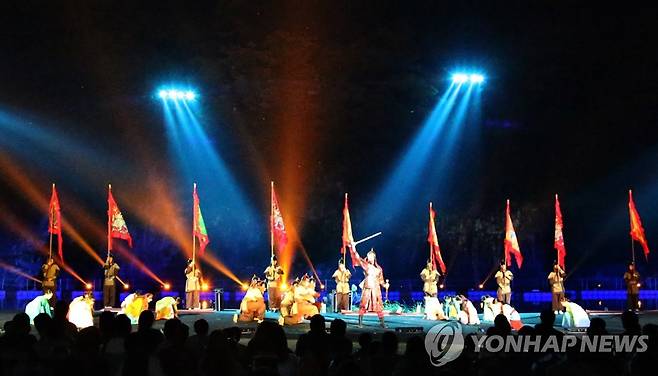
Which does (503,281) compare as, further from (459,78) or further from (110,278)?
(110,278)

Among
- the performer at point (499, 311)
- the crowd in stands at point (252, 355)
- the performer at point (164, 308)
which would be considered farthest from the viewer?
the performer at point (164, 308)

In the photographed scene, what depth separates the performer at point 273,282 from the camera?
73.5ft

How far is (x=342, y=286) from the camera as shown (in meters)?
21.9

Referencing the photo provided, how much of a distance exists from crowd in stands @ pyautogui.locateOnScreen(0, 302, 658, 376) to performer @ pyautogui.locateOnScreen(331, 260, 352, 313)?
48.9 ft

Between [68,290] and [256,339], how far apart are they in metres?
28.7

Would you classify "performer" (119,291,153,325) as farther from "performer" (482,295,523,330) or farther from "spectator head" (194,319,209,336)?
"spectator head" (194,319,209,336)

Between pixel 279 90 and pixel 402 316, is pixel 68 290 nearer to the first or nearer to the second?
pixel 279 90

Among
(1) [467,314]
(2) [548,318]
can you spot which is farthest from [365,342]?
(1) [467,314]

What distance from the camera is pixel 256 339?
627 centimetres

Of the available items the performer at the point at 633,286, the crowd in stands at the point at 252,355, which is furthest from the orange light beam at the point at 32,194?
the crowd in stands at the point at 252,355

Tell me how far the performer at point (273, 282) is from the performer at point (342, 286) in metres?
1.85

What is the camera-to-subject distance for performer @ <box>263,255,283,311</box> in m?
22.4

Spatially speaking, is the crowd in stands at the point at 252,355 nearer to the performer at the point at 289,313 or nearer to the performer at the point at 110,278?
the performer at the point at 289,313

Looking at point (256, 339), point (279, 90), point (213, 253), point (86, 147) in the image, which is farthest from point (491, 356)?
point (213, 253)
